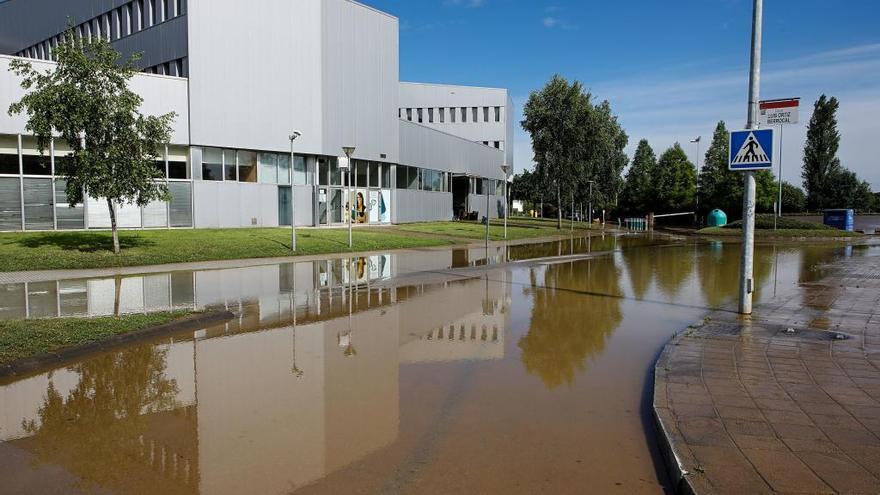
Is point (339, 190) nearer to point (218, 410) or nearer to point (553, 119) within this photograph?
point (553, 119)

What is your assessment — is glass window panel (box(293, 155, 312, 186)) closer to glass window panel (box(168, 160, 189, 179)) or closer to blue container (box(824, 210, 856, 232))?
glass window panel (box(168, 160, 189, 179))

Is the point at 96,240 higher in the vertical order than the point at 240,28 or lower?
lower

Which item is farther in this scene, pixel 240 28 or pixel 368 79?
pixel 368 79

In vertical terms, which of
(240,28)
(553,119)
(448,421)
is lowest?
(448,421)

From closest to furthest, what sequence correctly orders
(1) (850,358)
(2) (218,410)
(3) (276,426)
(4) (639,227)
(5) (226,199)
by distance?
(3) (276,426), (2) (218,410), (1) (850,358), (5) (226,199), (4) (639,227)

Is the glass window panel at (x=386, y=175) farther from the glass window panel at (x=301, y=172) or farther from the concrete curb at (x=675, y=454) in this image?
the concrete curb at (x=675, y=454)

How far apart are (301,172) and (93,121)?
739 inches

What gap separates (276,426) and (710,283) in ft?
46.2

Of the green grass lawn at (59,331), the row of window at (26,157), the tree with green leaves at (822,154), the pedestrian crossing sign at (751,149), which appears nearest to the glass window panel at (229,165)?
the row of window at (26,157)

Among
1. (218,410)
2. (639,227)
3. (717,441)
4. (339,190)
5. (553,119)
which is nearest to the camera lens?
(717,441)

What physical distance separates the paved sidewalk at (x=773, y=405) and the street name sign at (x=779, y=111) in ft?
11.2

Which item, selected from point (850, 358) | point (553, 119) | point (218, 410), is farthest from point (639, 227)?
point (218, 410)

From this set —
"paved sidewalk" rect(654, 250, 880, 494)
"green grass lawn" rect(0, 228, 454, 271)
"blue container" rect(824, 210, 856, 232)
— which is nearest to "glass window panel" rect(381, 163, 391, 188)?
"green grass lawn" rect(0, 228, 454, 271)

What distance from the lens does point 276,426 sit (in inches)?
214
